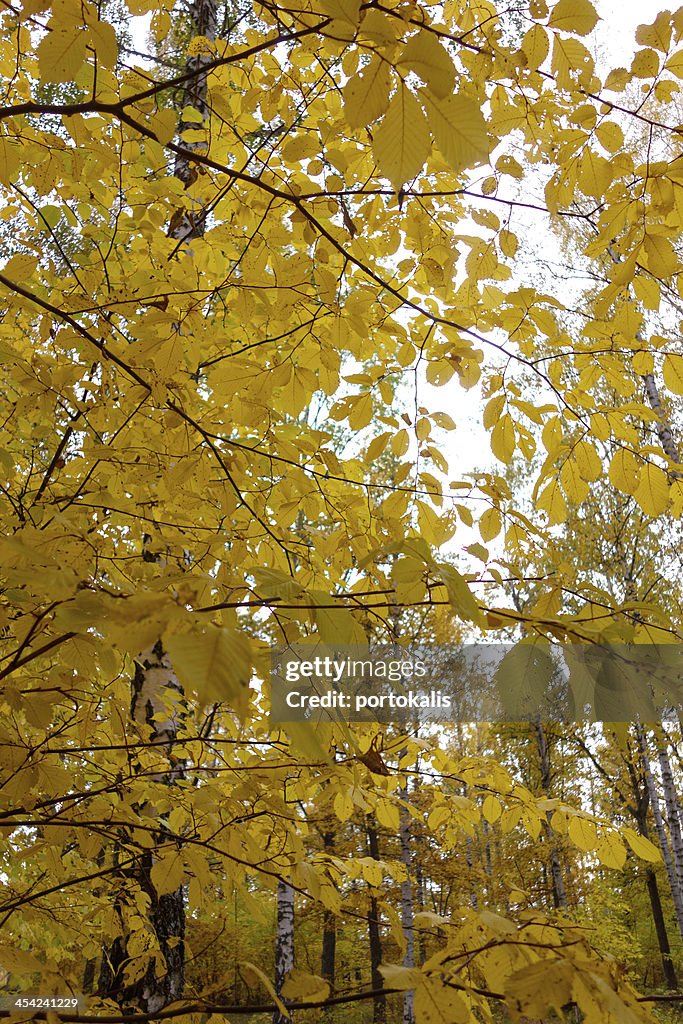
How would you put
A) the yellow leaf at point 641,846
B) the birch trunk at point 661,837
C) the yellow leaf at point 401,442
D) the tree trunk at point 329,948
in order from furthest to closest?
the tree trunk at point 329,948 → the birch trunk at point 661,837 → the yellow leaf at point 401,442 → the yellow leaf at point 641,846

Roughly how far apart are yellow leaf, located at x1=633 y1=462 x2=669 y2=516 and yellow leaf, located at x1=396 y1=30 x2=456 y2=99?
2.77 ft

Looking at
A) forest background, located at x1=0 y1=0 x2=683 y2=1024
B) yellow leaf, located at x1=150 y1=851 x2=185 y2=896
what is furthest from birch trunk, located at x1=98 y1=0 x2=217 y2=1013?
yellow leaf, located at x1=150 y1=851 x2=185 y2=896

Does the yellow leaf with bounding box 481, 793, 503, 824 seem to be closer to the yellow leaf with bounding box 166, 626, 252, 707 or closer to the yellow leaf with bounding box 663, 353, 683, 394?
the yellow leaf with bounding box 663, 353, 683, 394

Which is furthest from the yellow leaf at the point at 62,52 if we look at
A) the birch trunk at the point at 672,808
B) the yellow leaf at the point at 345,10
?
the birch trunk at the point at 672,808

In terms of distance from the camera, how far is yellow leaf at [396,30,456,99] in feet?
1.94

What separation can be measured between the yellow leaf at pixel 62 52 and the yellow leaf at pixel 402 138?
1.43 ft

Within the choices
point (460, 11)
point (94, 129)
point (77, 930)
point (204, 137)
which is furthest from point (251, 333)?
point (77, 930)

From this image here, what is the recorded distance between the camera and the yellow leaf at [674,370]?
118 cm

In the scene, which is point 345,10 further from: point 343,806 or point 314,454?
point 343,806

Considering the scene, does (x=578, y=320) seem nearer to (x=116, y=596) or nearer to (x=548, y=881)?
(x=116, y=596)

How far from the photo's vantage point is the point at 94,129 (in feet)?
4.64

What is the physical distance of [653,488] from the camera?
1.19 m

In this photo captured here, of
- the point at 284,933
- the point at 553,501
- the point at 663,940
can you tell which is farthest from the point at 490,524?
the point at 663,940

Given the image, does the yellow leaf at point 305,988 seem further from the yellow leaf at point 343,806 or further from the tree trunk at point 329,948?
the tree trunk at point 329,948
